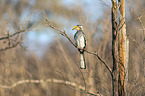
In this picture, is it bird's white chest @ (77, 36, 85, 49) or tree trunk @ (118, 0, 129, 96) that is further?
bird's white chest @ (77, 36, 85, 49)

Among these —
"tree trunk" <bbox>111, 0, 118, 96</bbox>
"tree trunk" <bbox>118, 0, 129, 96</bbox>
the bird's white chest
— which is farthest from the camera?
the bird's white chest

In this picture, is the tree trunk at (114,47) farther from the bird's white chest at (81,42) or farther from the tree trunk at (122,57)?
the bird's white chest at (81,42)

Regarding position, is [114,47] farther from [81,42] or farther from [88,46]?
[88,46]

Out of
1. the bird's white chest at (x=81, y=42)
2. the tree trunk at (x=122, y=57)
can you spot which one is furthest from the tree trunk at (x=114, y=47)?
the bird's white chest at (x=81, y=42)

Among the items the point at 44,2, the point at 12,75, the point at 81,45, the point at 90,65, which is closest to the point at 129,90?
the point at 81,45

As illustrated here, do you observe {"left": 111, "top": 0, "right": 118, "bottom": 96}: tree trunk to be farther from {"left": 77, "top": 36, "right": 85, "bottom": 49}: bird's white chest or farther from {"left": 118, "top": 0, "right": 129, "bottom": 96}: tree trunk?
{"left": 77, "top": 36, "right": 85, "bottom": 49}: bird's white chest

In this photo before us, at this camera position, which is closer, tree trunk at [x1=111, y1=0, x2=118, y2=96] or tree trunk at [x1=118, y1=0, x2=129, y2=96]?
tree trunk at [x1=111, y1=0, x2=118, y2=96]

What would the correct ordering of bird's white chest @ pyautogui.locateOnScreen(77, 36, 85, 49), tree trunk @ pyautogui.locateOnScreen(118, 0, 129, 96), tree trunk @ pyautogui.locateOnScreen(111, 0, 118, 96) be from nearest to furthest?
tree trunk @ pyautogui.locateOnScreen(111, 0, 118, 96) < tree trunk @ pyautogui.locateOnScreen(118, 0, 129, 96) < bird's white chest @ pyautogui.locateOnScreen(77, 36, 85, 49)

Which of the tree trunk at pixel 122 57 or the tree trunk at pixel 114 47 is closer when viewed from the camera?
the tree trunk at pixel 114 47

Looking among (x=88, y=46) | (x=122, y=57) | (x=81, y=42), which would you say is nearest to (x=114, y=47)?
(x=122, y=57)

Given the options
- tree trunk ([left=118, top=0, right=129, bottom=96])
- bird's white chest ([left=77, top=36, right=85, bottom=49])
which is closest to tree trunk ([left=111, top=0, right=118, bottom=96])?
tree trunk ([left=118, top=0, right=129, bottom=96])

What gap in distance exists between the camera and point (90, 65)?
8.41 metres

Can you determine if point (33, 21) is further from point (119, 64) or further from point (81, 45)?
point (119, 64)

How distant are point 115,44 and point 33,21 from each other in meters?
3.05
